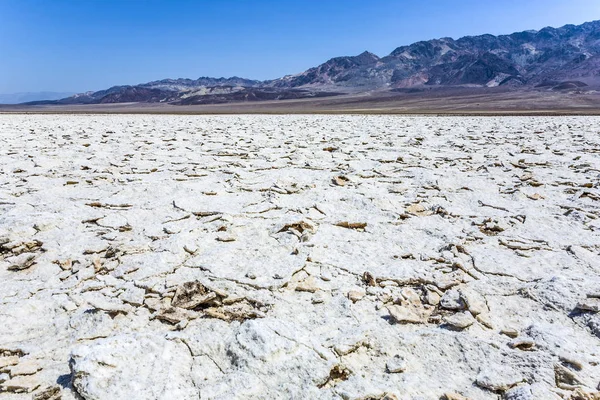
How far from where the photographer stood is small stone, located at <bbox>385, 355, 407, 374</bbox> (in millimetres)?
1247

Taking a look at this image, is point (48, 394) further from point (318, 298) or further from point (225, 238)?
point (225, 238)

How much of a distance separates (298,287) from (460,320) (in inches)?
26.7

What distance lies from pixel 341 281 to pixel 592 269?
49.4 inches

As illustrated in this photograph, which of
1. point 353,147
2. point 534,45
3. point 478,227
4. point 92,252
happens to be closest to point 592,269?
point 478,227

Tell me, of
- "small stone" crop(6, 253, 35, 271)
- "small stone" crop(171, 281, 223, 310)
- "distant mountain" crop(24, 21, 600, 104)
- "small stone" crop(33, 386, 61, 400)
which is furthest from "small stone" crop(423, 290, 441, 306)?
"distant mountain" crop(24, 21, 600, 104)

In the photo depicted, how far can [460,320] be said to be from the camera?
149 cm

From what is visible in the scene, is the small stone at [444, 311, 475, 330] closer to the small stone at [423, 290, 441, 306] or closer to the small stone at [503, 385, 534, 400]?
the small stone at [423, 290, 441, 306]

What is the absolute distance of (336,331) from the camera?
1.45 m

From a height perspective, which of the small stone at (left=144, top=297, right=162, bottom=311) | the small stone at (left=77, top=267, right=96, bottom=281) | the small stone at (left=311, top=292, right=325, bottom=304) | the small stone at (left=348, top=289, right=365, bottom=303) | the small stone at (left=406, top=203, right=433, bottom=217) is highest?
the small stone at (left=77, top=267, right=96, bottom=281)

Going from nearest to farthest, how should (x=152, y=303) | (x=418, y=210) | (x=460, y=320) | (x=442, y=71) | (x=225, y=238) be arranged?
(x=460, y=320) → (x=152, y=303) → (x=225, y=238) → (x=418, y=210) → (x=442, y=71)

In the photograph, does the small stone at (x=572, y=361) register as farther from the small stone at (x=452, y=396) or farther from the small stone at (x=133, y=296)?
the small stone at (x=133, y=296)

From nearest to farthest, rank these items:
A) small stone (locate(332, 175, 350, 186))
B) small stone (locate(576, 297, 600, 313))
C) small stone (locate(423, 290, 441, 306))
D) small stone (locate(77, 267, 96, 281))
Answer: small stone (locate(576, 297, 600, 313)) < small stone (locate(423, 290, 441, 306)) < small stone (locate(77, 267, 96, 281)) < small stone (locate(332, 175, 350, 186))

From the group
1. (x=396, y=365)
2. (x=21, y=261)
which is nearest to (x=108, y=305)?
(x=21, y=261)

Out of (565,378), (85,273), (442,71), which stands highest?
(442,71)
